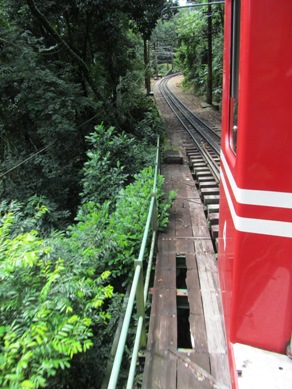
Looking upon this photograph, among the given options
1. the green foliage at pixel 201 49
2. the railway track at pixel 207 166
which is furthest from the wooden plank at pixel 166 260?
the green foliage at pixel 201 49

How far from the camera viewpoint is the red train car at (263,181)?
4.66ft

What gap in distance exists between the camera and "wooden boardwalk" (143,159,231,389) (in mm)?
A: 2389

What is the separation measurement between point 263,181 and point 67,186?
8.37 m

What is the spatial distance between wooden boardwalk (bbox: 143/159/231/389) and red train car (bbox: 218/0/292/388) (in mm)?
694

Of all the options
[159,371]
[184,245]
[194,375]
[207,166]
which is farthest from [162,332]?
[207,166]

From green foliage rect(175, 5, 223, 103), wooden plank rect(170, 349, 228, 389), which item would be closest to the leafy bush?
wooden plank rect(170, 349, 228, 389)

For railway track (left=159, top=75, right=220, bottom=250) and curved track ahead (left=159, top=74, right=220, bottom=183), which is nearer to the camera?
railway track (left=159, top=75, right=220, bottom=250)

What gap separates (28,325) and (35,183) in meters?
6.49

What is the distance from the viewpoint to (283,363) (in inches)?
71.4

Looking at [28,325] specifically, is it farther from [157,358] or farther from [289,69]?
[289,69]

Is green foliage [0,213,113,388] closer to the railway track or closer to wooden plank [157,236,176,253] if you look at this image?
wooden plank [157,236,176,253]

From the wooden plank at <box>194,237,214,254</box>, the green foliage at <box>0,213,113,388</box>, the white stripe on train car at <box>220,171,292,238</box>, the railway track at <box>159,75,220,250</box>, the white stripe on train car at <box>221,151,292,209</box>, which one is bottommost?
the wooden plank at <box>194,237,214,254</box>

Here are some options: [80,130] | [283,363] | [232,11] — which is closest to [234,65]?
[232,11]

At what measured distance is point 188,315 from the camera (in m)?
3.86
